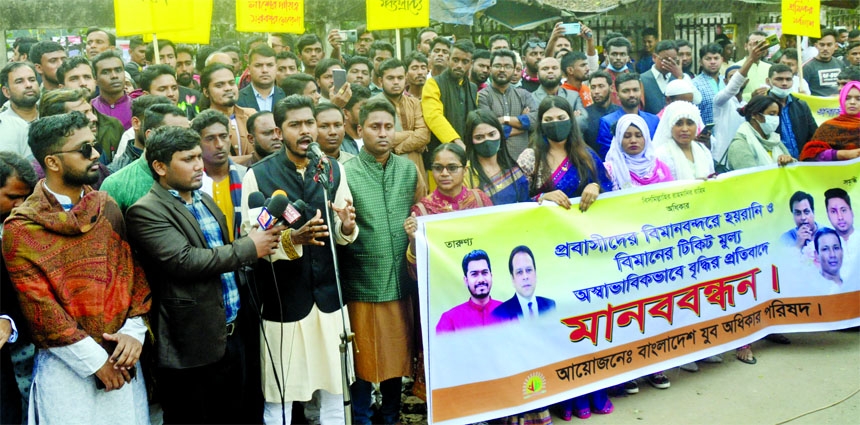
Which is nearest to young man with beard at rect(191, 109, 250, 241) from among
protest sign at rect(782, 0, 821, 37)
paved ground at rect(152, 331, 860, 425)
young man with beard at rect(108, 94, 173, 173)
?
young man with beard at rect(108, 94, 173, 173)

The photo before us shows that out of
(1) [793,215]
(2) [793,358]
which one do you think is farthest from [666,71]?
(2) [793,358]

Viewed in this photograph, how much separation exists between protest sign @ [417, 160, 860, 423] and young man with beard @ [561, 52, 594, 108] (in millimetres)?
2744

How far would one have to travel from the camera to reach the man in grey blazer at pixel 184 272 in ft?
13.4

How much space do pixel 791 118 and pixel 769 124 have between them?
0.65 metres

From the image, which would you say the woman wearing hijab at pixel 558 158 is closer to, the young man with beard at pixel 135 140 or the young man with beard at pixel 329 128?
the young man with beard at pixel 329 128

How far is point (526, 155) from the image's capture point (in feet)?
18.6

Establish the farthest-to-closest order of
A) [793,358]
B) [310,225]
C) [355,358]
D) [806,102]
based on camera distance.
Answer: [806,102], [793,358], [355,358], [310,225]

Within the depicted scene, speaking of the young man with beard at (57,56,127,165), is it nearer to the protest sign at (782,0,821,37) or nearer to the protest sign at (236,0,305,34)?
the protest sign at (236,0,305,34)

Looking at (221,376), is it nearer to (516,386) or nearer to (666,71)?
(516,386)

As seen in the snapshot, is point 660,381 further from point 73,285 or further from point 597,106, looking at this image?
point 73,285

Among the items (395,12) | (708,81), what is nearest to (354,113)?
(395,12)

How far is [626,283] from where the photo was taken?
5477 mm

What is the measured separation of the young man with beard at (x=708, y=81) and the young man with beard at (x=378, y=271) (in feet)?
15.7

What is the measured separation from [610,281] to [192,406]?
2626 mm
